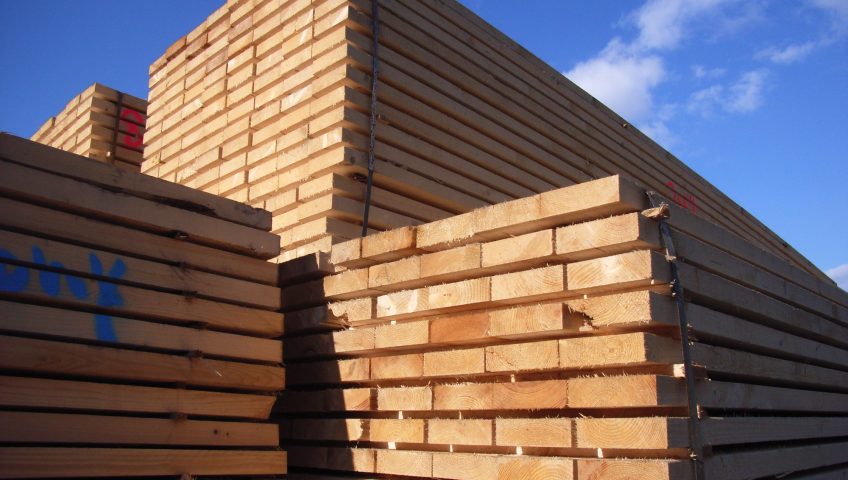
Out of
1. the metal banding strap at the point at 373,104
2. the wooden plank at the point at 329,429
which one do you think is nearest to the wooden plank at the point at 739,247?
the wooden plank at the point at 329,429

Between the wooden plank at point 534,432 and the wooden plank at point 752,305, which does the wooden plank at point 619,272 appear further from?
the wooden plank at point 534,432

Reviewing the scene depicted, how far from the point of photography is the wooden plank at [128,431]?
3555 mm

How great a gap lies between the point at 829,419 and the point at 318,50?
14.5 feet

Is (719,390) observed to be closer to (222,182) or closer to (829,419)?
(829,419)

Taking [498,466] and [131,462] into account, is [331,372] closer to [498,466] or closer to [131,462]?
[131,462]

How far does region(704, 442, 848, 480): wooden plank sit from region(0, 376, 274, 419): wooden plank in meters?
2.44

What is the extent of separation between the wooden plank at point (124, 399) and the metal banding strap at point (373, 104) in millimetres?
1586

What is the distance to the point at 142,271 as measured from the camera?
420 cm

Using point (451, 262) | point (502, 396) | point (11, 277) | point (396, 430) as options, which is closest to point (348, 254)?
point (451, 262)

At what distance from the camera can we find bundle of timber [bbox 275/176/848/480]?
134 inches

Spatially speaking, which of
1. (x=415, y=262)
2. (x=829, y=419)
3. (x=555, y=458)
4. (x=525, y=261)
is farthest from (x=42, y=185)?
(x=829, y=419)

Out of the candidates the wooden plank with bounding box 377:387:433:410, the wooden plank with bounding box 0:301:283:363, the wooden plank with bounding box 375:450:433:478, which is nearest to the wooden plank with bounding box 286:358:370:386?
the wooden plank with bounding box 377:387:433:410

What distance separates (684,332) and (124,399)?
2.70m

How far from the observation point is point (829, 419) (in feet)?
16.8
